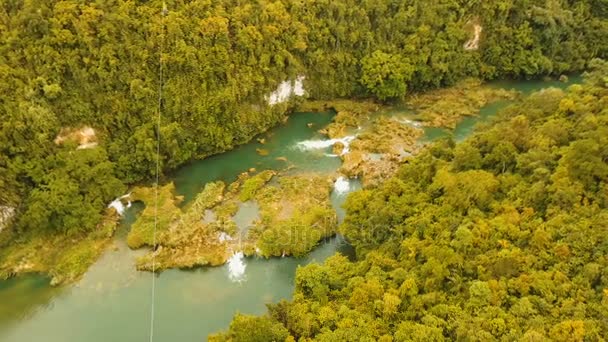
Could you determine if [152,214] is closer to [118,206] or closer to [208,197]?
[118,206]

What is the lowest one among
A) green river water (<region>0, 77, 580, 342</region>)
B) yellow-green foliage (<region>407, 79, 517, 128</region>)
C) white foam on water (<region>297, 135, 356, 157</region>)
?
green river water (<region>0, 77, 580, 342</region>)

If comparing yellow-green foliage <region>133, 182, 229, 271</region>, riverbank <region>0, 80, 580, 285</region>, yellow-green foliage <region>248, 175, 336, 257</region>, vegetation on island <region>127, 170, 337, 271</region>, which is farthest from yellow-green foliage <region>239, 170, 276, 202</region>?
yellow-green foliage <region>133, 182, 229, 271</region>

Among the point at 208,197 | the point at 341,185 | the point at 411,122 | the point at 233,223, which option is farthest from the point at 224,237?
the point at 411,122

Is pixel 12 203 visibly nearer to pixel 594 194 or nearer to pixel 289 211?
pixel 289 211

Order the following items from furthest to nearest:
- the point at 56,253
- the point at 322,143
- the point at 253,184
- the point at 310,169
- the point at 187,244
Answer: the point at 322,143
the point at 310,169
the point at 253,184
the point at 187,244
the point at 56,253

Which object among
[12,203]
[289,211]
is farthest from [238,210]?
[12,203]

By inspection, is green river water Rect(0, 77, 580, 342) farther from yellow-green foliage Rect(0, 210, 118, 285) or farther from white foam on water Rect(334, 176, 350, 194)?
white foam on water Rect(334, 176, 350, 194)
